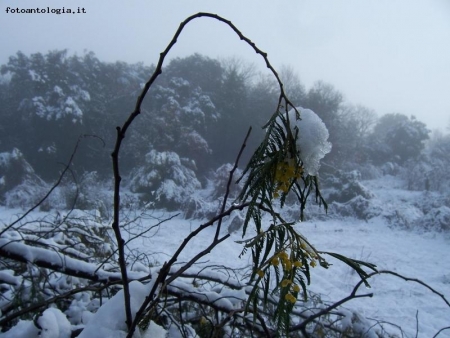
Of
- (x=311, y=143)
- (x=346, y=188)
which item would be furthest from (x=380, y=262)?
(x=311, y=143)

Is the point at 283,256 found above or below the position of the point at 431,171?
below

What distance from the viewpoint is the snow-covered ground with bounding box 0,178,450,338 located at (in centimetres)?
360

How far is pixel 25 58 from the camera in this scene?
1012 cm

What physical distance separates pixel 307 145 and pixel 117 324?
413mm

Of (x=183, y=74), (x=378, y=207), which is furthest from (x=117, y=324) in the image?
(x=183, y=74)

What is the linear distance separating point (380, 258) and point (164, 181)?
5821 mm

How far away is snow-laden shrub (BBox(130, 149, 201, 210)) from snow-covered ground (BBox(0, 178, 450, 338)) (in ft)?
1.92

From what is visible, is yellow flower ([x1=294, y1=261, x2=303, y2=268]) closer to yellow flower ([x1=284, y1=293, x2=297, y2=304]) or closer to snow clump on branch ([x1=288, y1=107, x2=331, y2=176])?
yellow flower ([x1=284, y1=293, x2=297, y2=304])

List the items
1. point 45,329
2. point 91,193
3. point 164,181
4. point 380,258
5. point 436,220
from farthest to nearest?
point 164,181
point 91,193
point 436,220
point 380,258
point 45,329

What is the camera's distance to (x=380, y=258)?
534 cm

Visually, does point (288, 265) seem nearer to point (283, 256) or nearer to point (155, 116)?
point (283, 256)

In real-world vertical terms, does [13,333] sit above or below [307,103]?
below

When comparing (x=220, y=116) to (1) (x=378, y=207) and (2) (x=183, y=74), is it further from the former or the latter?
(1) (x=378, y=207)

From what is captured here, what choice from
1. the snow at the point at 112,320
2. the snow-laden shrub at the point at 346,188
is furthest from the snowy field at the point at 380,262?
the snow at the point at 112,320
